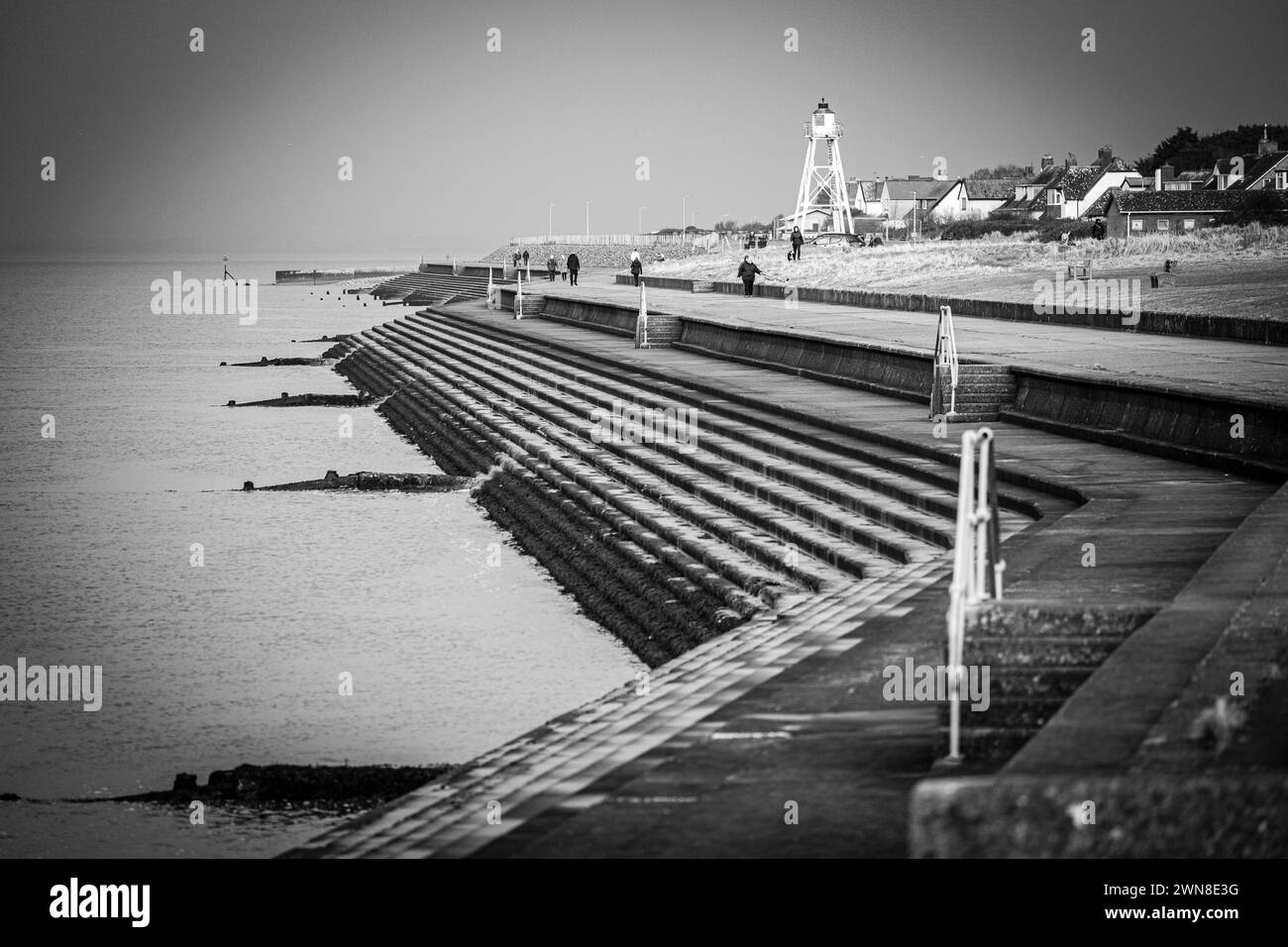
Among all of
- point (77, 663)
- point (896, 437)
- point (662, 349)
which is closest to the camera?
A: point (77, 663)

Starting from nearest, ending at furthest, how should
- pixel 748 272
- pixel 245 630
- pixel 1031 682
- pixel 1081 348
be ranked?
1. pixel 1031 682
2. pixel 245 630
3. pixel 1081 348
4. pixel 748 272

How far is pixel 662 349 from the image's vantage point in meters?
29.0

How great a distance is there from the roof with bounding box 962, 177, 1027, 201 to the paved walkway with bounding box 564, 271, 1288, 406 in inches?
4122

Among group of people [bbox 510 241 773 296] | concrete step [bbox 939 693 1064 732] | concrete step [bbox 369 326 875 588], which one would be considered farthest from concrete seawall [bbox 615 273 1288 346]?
concrete step [bbox 939 693 1064 732]

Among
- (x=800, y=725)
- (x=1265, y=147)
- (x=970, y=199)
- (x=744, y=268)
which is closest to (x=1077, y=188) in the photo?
(x=1265, y=147)

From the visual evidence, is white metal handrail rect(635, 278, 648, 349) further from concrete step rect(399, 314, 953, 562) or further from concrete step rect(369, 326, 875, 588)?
concrete step rect(399, 314, 953, 562)

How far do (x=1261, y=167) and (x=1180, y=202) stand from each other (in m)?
24.1

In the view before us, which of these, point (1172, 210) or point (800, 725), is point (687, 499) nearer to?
point (800, 725)

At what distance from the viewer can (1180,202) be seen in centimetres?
7681

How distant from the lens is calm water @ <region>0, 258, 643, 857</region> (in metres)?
10.8
